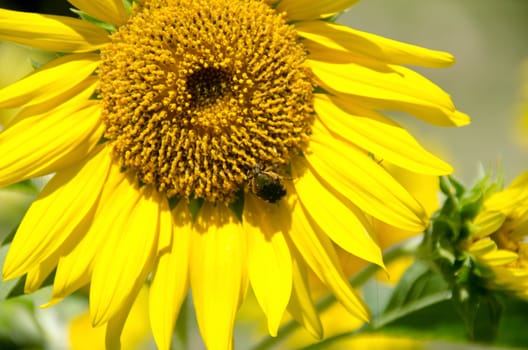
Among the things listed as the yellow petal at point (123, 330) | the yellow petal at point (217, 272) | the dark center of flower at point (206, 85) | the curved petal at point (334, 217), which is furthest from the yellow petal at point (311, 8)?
the yellow petal at point (123, 330)

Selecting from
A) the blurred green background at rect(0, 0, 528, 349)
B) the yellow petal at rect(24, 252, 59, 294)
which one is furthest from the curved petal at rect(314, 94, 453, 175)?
the blurred green background at rect(0, 0, 528, 349)

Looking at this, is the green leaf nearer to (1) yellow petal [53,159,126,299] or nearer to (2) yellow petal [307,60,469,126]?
(2) yellow petal [307,60,469,126]

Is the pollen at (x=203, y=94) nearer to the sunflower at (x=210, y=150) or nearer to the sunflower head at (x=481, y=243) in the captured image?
the sunflower at (x=210, y=150)

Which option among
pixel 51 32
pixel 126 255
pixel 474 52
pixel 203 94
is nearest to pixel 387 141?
pixel 203 94

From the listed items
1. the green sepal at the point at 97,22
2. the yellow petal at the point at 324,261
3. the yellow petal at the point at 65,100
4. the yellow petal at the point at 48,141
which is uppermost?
the green sepal at the point at 97,22

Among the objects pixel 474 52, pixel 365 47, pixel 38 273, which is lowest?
pixel 474 52

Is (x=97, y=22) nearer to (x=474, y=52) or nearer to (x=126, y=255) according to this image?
(x=126, y=255)
